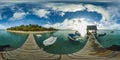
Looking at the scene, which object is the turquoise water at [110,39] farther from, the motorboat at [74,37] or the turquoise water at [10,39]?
the turquoise water at [10,39]

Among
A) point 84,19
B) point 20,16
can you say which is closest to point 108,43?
point 84,19

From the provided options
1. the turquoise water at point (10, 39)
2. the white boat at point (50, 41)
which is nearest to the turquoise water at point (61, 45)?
the white boat at point (50, 41)

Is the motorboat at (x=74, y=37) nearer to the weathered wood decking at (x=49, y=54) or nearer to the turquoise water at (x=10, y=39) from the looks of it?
the weathered wood decking at (x=49, y=54)

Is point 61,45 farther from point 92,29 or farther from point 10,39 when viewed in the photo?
point 10,39

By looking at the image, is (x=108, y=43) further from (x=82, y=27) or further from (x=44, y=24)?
(x=44, y=24)

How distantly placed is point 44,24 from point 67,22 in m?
0.16

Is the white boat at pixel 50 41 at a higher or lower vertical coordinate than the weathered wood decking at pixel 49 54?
higher

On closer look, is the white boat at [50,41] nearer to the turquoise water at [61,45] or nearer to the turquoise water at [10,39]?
the turquoise water at [61,45]

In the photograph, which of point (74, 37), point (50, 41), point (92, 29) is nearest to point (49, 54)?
point (50, 41)

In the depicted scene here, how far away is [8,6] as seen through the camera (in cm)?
176

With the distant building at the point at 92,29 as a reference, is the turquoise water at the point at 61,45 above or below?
below

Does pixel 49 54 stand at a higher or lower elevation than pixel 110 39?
lower

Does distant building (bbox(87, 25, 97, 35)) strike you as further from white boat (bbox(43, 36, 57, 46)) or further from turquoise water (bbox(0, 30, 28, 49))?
turquoise water (bbox(0, 30, 28, 49))

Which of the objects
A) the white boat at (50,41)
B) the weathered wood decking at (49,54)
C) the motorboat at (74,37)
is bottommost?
the weathered wood decking at (49,54)
